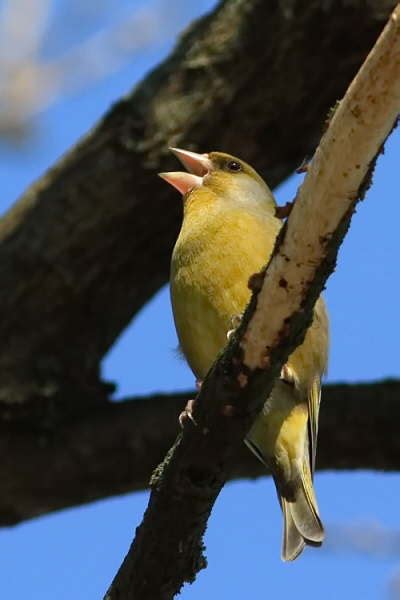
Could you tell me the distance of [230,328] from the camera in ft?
15.1

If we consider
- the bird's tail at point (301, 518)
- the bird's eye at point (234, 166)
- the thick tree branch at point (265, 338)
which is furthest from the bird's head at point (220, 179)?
the thick tree branch at point (265, 338)

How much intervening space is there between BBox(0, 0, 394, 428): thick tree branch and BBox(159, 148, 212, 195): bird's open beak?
28 centimetres

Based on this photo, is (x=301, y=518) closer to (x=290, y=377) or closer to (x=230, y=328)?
(x=290, y=377)

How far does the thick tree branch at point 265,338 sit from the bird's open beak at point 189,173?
2.15 m

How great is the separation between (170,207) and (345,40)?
103 centimetres

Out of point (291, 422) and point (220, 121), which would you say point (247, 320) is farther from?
point (220, 121)

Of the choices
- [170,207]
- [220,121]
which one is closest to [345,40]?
[220,121]

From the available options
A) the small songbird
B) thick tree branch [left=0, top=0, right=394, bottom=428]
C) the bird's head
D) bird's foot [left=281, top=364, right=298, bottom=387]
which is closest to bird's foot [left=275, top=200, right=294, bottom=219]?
the small songbird

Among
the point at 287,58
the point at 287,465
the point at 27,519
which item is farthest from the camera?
the point at 27,519

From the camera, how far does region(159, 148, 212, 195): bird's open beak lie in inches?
222

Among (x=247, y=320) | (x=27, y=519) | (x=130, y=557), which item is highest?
(x=247, y=320)

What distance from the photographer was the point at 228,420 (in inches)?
139

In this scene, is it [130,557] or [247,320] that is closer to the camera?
[247,320]

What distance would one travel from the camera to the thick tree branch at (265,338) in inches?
123
